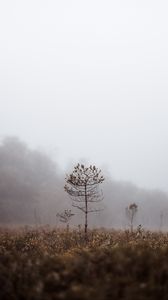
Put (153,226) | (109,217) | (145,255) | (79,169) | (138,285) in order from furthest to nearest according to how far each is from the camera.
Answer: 1. (153,226)
2. (109,217)
3. (79,169)
4. (145,255)
5. (138,285)

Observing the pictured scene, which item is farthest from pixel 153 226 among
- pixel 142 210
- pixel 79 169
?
pixel 79 169

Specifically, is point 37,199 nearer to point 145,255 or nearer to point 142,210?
point 142,210

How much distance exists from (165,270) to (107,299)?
215 centimetres

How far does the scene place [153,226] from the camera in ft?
407

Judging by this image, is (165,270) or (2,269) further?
(2,269)

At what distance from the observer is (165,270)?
9.48 metres

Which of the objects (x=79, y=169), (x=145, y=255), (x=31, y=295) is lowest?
(x=31, y=295)

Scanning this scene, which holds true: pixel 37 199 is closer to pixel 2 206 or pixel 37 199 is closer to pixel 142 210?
pixel 2 206

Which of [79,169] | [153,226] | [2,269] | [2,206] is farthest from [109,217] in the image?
[2,269]

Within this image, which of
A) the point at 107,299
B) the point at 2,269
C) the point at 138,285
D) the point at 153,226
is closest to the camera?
the point at 107,299

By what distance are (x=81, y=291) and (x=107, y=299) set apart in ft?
1.71

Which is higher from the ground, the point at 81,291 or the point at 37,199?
the point at 37,199

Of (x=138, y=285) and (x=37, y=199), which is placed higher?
(x=37, y=199)

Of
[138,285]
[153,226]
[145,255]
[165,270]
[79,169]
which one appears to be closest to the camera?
[138,285]
